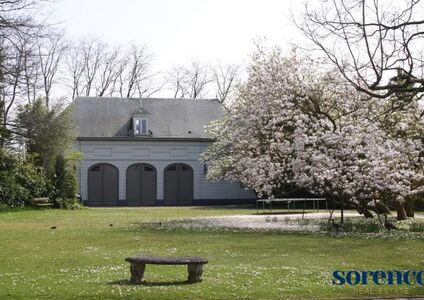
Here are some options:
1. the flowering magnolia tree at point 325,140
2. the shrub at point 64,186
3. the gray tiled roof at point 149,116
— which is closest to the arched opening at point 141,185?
the gray tiled roof at point 149,116

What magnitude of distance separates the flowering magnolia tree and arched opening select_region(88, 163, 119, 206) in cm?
2206

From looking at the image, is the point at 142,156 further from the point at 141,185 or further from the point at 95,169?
the point at 95,169

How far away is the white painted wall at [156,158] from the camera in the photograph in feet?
150

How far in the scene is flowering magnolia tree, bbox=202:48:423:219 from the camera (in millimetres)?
19641

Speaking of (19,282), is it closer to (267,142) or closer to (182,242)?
(182,242)

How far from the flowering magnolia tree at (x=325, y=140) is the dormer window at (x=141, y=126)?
22208 millimetres

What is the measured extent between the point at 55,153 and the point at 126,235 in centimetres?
2317

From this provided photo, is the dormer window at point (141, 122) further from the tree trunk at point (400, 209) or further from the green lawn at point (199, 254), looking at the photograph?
the green lawn at point (199, 254)

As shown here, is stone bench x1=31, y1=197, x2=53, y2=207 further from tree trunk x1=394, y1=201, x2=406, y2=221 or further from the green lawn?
tree trunk x1=394, y1=201, x2=406, y2=221

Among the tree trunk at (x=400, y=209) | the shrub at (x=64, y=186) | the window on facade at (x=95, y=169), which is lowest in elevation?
the tree trunk at (x=400, y=209)

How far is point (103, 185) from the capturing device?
45.5m

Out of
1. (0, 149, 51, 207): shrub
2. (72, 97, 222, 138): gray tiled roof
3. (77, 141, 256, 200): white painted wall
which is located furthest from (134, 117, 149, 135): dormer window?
(0, 149, 51, 207): shrub

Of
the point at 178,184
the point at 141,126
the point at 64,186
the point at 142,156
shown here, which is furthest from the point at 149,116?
the point at 64,186

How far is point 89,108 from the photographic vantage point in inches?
1884
